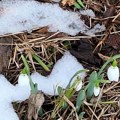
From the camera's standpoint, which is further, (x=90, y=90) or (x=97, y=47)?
(x=97, y=47)

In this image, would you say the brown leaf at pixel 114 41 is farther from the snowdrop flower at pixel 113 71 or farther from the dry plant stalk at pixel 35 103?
the dry plant stalk at pixel 35 103

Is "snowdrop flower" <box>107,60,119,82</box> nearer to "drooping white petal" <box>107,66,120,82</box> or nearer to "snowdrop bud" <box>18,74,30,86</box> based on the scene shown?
"drooping white petal" <box>107,66,120,82</box>

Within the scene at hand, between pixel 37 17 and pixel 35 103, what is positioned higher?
pixel 37 17

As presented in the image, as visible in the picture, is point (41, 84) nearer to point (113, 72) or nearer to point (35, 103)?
point (35, 103)

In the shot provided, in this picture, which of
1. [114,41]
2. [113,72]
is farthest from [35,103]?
[114,41]

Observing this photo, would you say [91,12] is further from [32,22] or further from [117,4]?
[32,22]

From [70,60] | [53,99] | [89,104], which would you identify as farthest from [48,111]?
[70,60]

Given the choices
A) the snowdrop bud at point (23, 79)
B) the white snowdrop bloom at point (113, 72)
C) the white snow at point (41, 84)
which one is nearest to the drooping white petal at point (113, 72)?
the white snowdrop bloom at point (113, 72)

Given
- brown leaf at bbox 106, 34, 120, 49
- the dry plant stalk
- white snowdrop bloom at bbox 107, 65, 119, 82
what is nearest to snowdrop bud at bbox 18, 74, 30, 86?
the dry plant stalk
